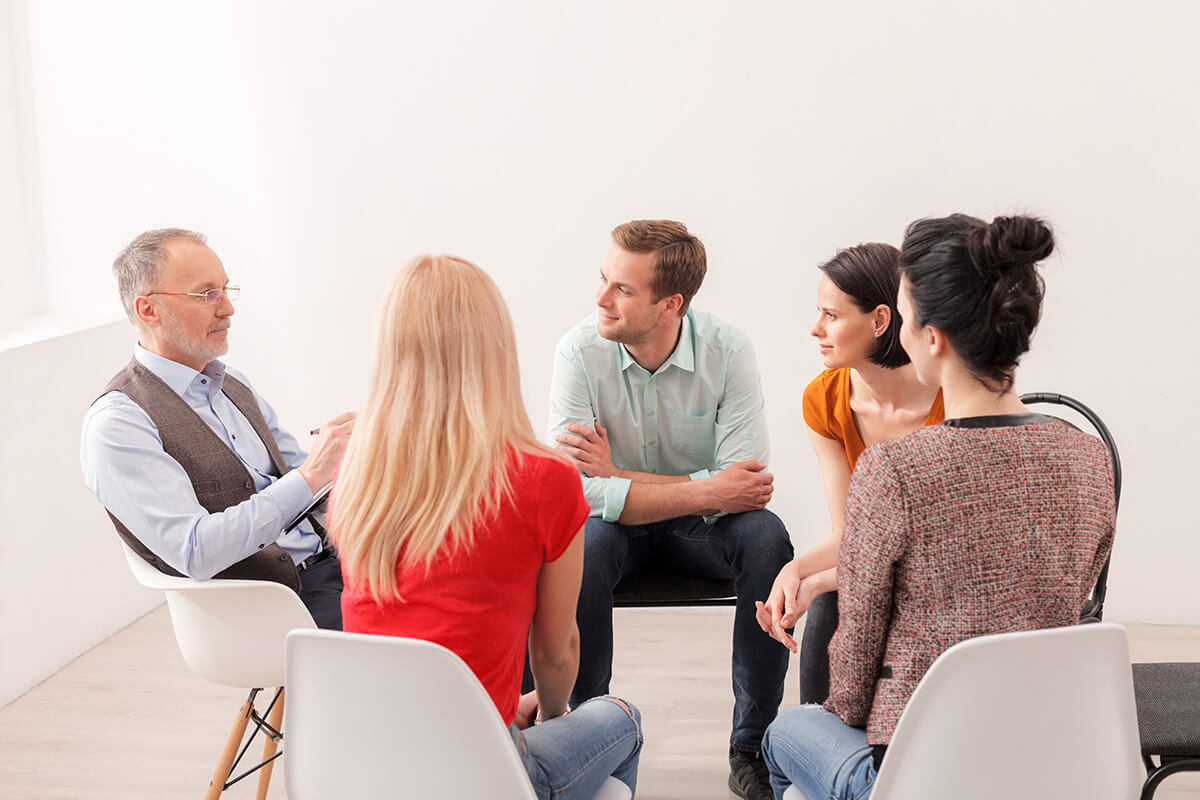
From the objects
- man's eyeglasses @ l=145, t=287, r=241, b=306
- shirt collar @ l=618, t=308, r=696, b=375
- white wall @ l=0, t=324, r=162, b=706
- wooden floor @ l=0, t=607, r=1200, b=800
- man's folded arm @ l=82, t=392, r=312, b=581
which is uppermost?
man's eyeglasses @ l=145, t=287, r=241, b=306

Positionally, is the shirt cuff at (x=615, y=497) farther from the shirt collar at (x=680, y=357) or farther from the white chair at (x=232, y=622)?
the white chair at (x=232, y=622)

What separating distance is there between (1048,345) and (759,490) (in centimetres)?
145

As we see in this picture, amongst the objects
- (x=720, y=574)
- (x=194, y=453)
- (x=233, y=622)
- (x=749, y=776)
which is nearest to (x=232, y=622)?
(x=233, y=622)

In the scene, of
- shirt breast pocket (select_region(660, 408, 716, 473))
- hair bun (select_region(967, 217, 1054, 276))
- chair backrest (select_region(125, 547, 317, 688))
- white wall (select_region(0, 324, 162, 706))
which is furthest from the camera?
white wall (select_region(0, 324, 162, 706))

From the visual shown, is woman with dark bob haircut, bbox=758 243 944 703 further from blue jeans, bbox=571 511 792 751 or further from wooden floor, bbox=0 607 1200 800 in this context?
wooden floor, bbox=0 607 1200 800

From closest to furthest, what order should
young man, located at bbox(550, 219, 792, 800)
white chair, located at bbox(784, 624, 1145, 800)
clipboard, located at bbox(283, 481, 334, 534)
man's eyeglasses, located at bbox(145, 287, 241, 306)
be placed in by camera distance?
white chair, located at bbox(784, 624, 1145, 800) → clipboard, located at bbox(283, 481, 334, 534) → man's eyeglasses, located at bbox(145, 287, 241, 306) → young man, located at bbox(550, 219, 792, 800)

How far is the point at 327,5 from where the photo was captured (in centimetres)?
352

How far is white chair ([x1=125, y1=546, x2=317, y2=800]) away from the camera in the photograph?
2.02 metres

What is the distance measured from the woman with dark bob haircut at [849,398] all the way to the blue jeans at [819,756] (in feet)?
1.23

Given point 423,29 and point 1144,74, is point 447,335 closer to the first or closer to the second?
point 423,29

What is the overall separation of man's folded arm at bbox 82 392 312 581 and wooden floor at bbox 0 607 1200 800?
2.55 feet

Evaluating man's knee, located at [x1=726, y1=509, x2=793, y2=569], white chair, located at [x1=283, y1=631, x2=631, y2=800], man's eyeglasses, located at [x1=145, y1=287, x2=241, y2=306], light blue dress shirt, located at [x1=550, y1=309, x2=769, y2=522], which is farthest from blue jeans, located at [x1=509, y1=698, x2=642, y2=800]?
man's eyeglasses, located at [x1=145, y1=287, x2=241, y2=306]

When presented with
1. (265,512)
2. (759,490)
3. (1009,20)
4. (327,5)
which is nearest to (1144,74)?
(1009,20)

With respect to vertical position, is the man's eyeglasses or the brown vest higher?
the man's eyeglasses
